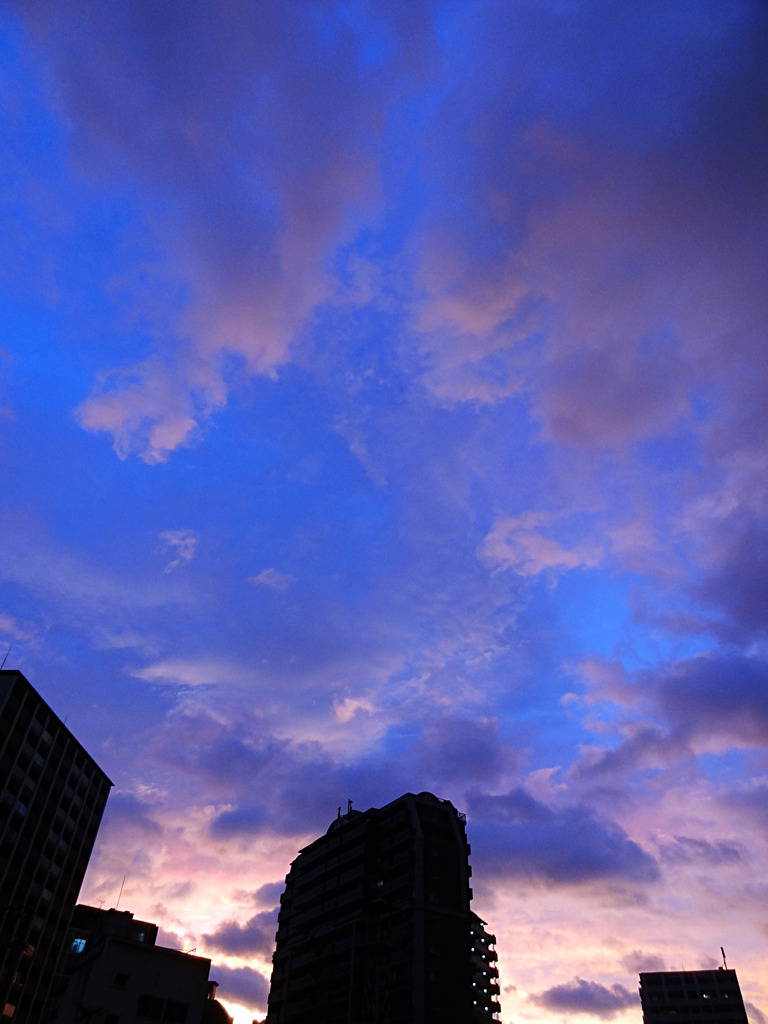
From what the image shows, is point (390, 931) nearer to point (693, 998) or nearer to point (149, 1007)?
point (149, 1007)

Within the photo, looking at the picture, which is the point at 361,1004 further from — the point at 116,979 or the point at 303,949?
the point at 116,979

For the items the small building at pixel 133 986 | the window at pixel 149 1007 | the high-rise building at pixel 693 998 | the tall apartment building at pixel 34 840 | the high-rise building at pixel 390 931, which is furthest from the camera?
the high-rise building at pixel 693 998

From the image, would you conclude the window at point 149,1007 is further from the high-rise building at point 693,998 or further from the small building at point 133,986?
the high-rise building at point 693,998

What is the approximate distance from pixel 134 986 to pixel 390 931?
47.4 metres

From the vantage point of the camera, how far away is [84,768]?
11212 centimetres

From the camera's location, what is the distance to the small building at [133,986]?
175 feet

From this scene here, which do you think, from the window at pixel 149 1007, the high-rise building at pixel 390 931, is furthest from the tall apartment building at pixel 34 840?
the window at pixel 149 1007

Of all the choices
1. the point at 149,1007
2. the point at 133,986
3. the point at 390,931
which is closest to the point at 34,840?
the point at 390,931

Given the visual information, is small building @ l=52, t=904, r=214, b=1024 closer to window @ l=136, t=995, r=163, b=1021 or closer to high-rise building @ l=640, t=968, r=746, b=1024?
window @ l=136, t=995, r=163, b=1021

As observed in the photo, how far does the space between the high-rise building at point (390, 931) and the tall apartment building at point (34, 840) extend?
33058 mm

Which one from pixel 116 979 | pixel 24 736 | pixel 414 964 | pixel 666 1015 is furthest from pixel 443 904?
pixel 666 1015

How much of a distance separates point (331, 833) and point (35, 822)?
4158 centimetres

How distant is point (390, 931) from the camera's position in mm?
93938

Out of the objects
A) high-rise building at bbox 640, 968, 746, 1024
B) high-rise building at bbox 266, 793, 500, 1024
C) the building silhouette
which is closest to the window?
the building silhouette
